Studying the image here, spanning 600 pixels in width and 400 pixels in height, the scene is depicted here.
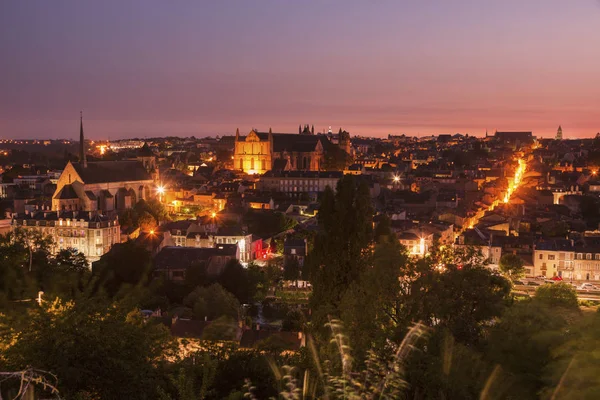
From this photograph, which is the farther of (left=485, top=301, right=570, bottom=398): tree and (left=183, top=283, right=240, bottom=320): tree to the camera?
(left=183, top=283, right=240, bottom=320): tree

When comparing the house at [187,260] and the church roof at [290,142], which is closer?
the house at [187,260]

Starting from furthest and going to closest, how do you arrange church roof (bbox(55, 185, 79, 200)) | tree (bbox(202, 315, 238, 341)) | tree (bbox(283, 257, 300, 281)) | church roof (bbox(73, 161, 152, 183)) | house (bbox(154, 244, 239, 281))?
church roof (bbox(73, 161, 152, 183))
church roof (bbox(55, 185, 79, 200))
tree (bbox(283, 257, 300, 281))
house (bbox(154, 244, 239, 281))
tree (bbox(202, 315, 238, 341))

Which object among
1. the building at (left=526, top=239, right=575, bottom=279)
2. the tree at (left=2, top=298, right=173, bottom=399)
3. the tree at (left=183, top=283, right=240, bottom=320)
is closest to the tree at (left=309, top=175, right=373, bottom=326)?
the tree at (left=2, top=298, right=173, bottom=399)

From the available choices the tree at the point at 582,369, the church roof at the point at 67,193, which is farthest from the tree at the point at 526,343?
the church roof at the point at 67,193

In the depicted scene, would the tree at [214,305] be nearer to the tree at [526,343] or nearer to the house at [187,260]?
the house at [187,260]

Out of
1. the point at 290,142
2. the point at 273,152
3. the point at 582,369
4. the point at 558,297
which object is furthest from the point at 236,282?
the point at 290,142

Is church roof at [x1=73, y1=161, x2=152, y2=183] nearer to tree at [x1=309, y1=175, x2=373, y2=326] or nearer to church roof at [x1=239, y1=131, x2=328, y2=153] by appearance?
church roof at [x1=239, y1=131, x2=328, y2=153]

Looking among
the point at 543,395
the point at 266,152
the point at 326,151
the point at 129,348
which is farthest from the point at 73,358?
the point at 326,151

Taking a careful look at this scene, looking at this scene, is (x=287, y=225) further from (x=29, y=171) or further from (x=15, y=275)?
(x=29, y=171)

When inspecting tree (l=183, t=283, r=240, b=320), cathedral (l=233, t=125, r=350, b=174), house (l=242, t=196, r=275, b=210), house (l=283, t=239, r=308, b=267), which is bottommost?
tree (l=183, t=283, r=240, b=320)
